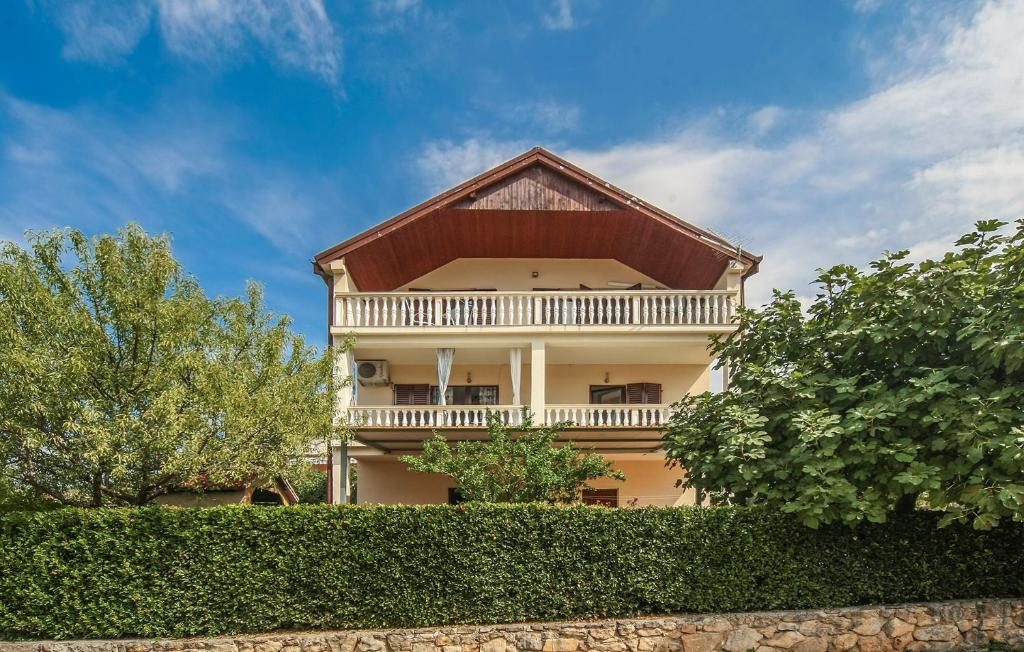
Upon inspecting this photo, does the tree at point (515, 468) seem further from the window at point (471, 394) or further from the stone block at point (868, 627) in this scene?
the window at point (471, 394)

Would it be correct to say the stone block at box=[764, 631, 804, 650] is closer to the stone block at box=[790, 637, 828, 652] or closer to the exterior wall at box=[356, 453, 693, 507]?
the stone block at box=[790, 637, 828, 652]

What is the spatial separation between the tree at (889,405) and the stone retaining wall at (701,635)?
1.62m

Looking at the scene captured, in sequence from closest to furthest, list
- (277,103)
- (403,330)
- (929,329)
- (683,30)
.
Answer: (929,329)
(683,30)
(277,103)
(403,330)

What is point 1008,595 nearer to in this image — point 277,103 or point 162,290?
point 162,290

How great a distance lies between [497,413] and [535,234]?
5306mm

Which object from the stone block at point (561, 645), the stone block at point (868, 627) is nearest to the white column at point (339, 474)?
the stone block at point (561, 645)

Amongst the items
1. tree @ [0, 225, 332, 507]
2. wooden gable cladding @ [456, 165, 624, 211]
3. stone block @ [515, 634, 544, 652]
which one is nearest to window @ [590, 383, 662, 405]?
wooden gable cladding @ [456, 165, 624, 211]

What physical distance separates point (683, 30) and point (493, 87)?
3.99 meters

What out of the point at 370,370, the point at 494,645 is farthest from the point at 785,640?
the point at 370,370

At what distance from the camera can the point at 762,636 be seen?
8727mm

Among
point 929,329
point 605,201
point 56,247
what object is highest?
point 605,201

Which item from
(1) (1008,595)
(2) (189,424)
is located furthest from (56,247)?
(1) (1008,595)

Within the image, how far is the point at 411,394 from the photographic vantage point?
16609mm

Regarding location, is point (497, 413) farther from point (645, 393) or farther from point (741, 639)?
point (741, 639)
